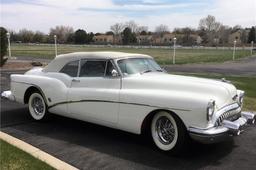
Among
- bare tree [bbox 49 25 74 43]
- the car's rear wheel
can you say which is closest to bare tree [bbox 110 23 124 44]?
bare tree [bbox 49 25 74 43]

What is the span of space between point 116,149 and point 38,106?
275cm

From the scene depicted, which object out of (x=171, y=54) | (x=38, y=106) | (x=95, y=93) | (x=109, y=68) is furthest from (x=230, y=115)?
(x=171, y=54)

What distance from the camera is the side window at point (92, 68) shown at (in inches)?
268

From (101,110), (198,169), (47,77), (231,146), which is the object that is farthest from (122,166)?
(47,77)

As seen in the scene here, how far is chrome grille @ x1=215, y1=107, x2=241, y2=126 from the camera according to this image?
5.43m

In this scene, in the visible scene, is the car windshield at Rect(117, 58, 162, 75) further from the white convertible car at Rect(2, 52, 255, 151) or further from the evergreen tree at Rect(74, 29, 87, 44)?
the evergreen tree at Rect(74, 29, 87, 44)

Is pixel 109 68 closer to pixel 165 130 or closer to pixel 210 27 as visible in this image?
pixel 165 130

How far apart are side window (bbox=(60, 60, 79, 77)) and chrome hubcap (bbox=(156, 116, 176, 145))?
7.26 feet

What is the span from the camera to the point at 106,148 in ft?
19.8

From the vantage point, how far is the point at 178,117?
5523 mm

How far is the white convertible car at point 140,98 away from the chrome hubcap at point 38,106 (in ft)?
0.07

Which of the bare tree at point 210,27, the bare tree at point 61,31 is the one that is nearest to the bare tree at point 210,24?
the bare tree at point 210,27

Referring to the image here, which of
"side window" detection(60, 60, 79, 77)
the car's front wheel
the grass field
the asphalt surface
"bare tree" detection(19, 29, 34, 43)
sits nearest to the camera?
the asphalt surface

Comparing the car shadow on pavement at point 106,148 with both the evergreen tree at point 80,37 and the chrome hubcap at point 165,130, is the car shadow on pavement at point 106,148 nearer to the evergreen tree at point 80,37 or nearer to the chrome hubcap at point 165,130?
the chrome hubcap at point 165,130
